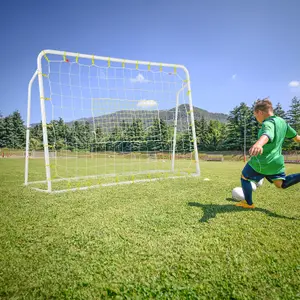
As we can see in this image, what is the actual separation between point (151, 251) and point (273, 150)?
2381 millimetres

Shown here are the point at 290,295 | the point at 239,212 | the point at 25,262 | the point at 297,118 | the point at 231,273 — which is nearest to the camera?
the point at 290,295

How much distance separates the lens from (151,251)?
2.22 meters

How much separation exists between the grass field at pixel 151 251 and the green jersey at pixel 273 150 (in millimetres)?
795

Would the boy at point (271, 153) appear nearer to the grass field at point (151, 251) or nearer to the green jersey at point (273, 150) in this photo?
the green jersey at point (273, 150)

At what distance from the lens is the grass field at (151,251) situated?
1657 millimetres

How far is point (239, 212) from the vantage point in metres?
3.52

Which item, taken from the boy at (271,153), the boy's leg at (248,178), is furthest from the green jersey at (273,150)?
the boy's leg at (248,178)

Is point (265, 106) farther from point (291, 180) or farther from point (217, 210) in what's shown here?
point (217, 210)

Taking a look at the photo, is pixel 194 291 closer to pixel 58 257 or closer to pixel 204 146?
pixel 58 257

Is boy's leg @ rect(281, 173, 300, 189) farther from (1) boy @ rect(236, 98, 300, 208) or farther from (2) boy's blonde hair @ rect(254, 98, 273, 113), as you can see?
(2) boy's blonde hair @ rect(254, 98, 273, 113)

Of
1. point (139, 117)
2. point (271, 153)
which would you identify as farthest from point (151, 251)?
point (139, 117)

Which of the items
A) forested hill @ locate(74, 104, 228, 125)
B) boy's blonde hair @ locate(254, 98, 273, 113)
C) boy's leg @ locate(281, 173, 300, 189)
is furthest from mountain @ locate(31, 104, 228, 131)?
boy's leg @ locate(281, 173, 300, 189)

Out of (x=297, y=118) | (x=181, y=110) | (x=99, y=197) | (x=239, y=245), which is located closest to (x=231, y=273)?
(x=239, y=245)

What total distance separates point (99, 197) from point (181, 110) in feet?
17.0
